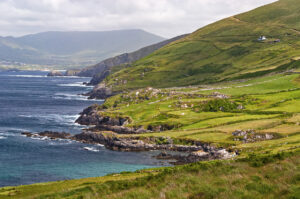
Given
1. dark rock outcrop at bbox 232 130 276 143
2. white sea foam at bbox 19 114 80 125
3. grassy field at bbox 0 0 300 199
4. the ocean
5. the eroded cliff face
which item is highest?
grassy field at bbox 0 0 300 199

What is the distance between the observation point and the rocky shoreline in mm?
101775

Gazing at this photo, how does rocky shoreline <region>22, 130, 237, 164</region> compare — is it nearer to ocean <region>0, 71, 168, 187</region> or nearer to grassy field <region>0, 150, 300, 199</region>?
ocean <region>0, 71, 168, 187</region>

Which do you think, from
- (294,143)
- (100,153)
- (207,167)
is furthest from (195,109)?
(207,167)

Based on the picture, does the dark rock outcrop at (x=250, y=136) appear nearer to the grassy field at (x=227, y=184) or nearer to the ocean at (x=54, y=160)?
the ocean at (x=54, y=160)

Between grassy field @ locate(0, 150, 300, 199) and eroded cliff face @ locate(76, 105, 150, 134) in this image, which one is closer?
grassy field @ locate(0, 150, 300, 199)

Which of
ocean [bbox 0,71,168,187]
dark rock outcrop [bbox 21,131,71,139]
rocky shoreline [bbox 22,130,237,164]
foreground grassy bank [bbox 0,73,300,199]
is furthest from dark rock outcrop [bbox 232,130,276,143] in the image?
dark rock outcrop [bbox 21,131,71,139]

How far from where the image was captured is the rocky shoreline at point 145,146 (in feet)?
334

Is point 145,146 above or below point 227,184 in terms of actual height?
below

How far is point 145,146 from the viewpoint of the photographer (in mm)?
116375

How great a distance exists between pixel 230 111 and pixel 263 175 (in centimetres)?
11915

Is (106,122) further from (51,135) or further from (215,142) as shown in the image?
(215,142)

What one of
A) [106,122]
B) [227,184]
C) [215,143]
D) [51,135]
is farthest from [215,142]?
[227,184]

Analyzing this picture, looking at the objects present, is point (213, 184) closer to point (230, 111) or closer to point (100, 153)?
point (100, 153)

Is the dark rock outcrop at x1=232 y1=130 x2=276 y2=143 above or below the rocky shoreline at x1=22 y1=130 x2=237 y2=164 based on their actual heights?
above
